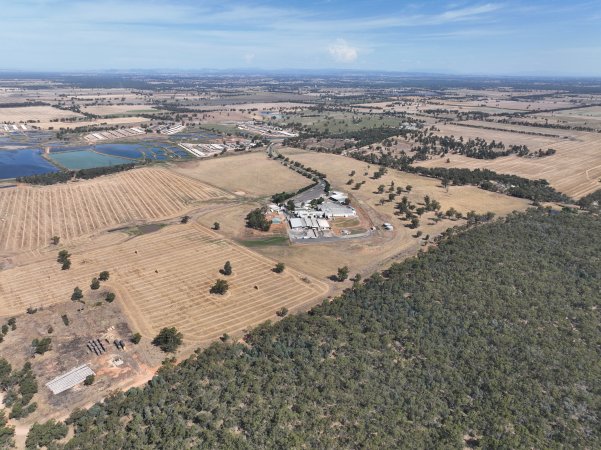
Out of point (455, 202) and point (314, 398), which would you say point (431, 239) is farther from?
point (314, 398)

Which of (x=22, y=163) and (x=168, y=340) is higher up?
(x=22, y=163)

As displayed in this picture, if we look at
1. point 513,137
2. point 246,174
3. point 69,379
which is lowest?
point 69,379

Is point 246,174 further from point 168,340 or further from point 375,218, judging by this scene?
point 168,340

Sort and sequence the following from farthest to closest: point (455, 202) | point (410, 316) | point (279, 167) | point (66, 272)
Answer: point (279, 167) < point (455, 202) < point (66, 272) < point (410, 316)

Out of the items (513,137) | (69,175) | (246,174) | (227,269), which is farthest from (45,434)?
(513,137)

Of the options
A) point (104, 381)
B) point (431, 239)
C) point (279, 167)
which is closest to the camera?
point (104, 381)

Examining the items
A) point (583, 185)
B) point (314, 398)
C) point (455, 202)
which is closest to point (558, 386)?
point (314, 398)

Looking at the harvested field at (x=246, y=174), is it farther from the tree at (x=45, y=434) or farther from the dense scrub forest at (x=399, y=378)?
the tree at (x=45, y=434)
